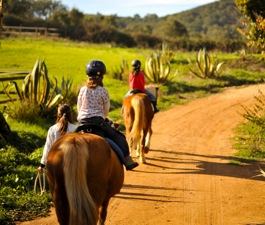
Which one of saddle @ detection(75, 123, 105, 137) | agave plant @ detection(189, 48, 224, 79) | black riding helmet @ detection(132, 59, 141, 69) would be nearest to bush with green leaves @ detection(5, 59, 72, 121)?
black riding helmet @ detection(132, 59, 141, 69)

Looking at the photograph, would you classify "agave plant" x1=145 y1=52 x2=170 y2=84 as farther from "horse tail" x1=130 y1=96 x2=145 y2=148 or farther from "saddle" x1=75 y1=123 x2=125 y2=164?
"saddle" x1=75 y1=123 x2=125 y2=164

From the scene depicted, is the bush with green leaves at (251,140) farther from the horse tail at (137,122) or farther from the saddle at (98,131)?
the saddle at (98,131)

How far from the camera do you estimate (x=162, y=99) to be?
19297mm

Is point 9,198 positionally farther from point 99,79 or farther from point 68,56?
point 68,56

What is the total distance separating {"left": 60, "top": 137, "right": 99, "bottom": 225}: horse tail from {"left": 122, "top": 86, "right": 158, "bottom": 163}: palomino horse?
216 inches

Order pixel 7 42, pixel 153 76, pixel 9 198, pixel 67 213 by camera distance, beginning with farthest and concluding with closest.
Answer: pixel 7 42 → pixel 153 76 → pixel 9 198 → pixel 67 213

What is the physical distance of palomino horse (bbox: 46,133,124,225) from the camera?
4.75 m

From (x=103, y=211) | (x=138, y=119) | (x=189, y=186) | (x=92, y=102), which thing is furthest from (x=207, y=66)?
(x=103, y=211)

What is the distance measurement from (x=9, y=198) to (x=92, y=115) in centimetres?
241

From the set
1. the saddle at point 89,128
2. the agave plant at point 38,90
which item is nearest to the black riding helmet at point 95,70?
the saddle at point 89,128

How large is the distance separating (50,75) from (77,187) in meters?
18.7

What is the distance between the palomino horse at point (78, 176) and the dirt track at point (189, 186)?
6.79 ft

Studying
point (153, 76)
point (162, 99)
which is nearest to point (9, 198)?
point (162, 99)

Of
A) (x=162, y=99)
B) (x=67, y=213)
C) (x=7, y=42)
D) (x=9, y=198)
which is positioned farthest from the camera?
(x=7, y=42)
